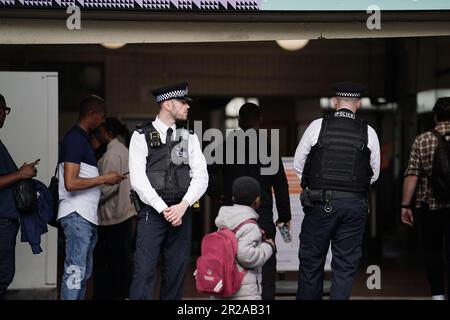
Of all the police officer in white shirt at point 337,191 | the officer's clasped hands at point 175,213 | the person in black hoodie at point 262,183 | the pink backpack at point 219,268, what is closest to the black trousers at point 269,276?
the person in black hoodie at point 262,183

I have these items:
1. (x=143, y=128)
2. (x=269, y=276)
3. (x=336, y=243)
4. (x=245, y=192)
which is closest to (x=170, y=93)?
(x=143, y=128)

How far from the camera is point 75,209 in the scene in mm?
6289

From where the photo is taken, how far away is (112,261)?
7512 mm

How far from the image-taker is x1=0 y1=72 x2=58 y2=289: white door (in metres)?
6.93

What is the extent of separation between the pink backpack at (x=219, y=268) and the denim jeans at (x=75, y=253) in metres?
1.23

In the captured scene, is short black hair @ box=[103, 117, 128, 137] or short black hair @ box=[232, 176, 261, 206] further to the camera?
short black hair @ box=[103, 117, 128, 137]

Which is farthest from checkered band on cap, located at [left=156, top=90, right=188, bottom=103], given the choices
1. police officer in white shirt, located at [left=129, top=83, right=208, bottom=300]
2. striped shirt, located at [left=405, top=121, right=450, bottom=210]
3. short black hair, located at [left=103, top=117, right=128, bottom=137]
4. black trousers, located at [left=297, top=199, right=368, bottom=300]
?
striped shirt, located at [left=405, top=121, right=450, bottom=210]

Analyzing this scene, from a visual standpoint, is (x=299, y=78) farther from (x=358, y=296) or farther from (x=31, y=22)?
(x=31, y=22)

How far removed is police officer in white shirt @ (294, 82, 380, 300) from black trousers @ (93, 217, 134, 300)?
2.06m

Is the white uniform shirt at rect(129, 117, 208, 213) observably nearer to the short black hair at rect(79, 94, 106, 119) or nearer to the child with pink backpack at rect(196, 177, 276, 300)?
the child with pink backpack at rect(196, 177, 276, 300)

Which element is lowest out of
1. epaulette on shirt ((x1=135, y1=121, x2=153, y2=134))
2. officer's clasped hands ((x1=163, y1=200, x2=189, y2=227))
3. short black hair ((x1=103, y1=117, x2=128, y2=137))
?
officer's clasped hands ((x1=163, y1=200, x2=189, y2=227))

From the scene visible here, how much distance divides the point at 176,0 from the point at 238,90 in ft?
19.9

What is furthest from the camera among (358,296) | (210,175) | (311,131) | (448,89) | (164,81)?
(164,81)
